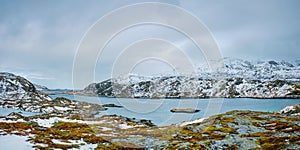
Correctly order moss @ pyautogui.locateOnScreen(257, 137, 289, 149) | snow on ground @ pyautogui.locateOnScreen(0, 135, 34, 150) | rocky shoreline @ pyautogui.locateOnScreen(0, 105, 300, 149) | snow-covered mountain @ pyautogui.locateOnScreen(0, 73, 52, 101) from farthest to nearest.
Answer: snow-covered mountain @ pyautogui.locateOnScreen(0, 73, 52, 101) < rocky shoreline @ pyautogui.locateOnScreen(0, 105, 300, 149) < moss @ pyautogui.locateOnScreen(257, 137, 289, 149) < snow on ground @ pyautogui.locateOnScreen(0, 135, 34, 150)

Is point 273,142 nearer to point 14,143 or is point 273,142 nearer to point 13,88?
point 14,143

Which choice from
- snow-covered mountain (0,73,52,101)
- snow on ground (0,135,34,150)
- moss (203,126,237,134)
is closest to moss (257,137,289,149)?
moss (203,126,237,134)

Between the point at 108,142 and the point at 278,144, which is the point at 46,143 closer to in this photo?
the point at 108,142

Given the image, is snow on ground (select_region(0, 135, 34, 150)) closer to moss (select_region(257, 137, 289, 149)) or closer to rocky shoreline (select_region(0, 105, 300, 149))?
rocky shoreline (select_region(0, 105, 300, 149))

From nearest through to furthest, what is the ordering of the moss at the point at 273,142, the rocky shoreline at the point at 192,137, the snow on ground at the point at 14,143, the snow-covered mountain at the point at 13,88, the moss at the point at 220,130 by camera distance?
1. the snow on ground at the point at 14,143
2. the moss at the point at 273,142
3. the rocky shoreline at the point at 192,137
4. the moss at the point at 220,130
5. the snow-covered mountain at the point at 13,88

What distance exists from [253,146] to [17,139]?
27258mm

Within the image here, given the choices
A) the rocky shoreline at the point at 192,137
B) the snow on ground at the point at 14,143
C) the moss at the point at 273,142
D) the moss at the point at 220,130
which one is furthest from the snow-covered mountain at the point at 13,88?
the moss at the point at 273,142

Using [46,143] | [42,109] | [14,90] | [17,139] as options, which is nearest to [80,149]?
[46,143]

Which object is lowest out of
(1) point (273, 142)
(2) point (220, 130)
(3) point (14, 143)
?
(1) point (273, 142)

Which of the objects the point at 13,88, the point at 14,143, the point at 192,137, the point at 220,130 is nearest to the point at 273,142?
the point at 220,130

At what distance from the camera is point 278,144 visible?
29.0 meters

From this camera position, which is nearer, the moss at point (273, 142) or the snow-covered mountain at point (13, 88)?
the moss at point (273, 142)

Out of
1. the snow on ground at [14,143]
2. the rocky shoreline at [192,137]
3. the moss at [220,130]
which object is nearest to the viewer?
the snow on ground at [14,143]

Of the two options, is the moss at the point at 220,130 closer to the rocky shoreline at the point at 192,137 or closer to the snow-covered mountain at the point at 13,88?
the rocky shoreline at the point at 192,137
